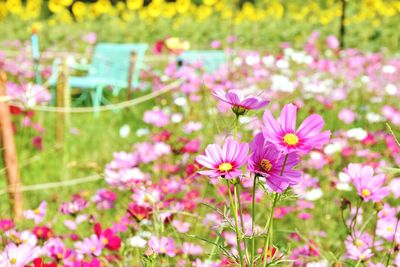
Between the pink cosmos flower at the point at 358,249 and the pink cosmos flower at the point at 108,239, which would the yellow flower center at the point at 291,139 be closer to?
the pink cosmos flower at the point at 358,249

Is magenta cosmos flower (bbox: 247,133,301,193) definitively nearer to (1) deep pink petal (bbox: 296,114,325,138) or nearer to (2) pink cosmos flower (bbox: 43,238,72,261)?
(1) deep pink petal (bbox: 296,114,325,138)

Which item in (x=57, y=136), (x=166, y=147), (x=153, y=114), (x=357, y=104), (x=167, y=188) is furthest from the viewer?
(x=357, y=104)

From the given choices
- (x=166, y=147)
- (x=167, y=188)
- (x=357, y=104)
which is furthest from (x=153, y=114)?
(x=357, y=104)

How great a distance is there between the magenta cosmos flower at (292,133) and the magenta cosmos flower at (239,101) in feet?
0.10

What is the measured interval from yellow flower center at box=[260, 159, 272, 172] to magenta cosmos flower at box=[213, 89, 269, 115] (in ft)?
0.27

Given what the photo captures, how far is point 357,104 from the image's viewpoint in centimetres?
474

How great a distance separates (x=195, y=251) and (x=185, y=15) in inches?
376

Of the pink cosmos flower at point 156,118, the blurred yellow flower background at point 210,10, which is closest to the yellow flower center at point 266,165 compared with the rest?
the pink cosmos flower at point 156,118

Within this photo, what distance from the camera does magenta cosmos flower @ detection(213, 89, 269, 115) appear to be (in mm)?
925

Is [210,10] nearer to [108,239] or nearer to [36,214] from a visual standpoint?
[36,214]

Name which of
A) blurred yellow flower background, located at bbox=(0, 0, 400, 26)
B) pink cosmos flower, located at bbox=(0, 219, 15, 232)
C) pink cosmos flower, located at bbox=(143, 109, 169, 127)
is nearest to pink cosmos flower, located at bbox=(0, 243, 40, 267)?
pink cosmos flower, located at bbox=(0, 219, 15, 232)

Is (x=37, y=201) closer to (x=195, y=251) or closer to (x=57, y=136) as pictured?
(x=57, y=136)

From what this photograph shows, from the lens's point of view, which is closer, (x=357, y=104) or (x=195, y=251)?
(x=195, y=251)

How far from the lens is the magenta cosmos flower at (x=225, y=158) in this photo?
0.90 m
